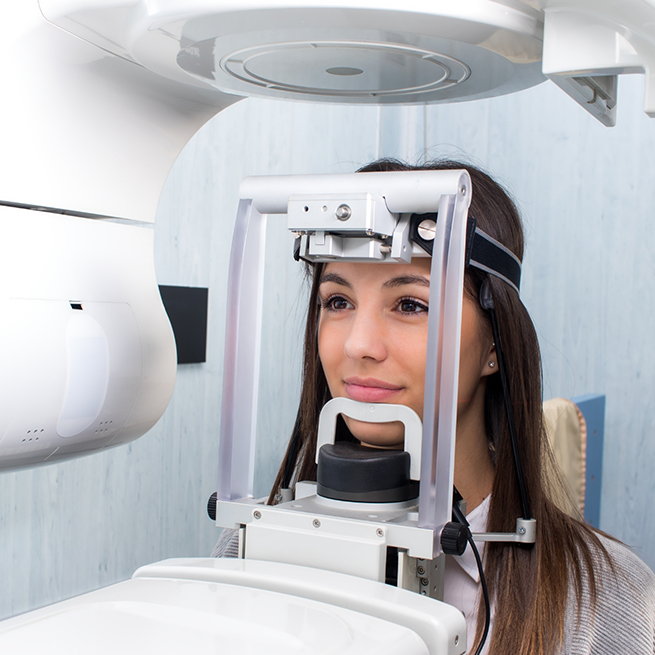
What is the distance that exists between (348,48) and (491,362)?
0.59m

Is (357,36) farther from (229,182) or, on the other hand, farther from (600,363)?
(600,363)

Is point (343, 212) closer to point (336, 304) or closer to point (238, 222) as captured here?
point (238, 222)

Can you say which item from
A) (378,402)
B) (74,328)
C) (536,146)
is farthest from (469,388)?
(536,146)

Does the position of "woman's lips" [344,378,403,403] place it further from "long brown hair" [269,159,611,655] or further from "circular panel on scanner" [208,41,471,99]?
"circular panel on scanner" [208,41,471,99]

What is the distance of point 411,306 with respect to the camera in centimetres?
94

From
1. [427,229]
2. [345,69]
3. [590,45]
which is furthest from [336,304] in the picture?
[590,45]

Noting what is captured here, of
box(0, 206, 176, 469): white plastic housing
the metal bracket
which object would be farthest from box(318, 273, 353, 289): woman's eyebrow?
the metal bracket

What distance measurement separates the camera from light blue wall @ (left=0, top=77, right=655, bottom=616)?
1819 millimetres

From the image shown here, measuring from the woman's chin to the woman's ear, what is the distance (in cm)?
25

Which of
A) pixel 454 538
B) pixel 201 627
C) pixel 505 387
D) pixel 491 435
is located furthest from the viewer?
pixel 491 435

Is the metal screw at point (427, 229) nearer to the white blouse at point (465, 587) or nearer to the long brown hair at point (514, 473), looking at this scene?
the long brown hair at point (514, 473)

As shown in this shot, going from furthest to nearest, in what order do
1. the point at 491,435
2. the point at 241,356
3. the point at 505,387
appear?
the point at 491,435 → the point at 505,387 → the point at 241,356

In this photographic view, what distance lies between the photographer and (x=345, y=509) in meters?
0.75

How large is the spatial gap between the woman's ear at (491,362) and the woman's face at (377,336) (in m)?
0.20
